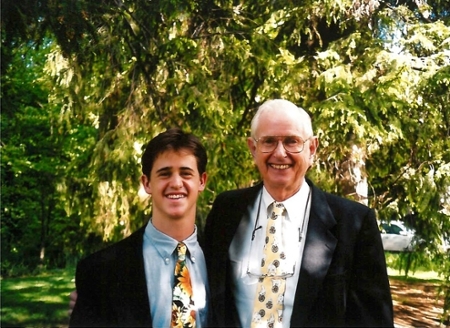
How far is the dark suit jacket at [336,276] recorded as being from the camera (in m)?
2.21

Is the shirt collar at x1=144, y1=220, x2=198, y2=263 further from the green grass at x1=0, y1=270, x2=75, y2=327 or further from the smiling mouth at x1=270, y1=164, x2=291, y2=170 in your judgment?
the green grass at x1=0, y1=270, x2=75, y2=327

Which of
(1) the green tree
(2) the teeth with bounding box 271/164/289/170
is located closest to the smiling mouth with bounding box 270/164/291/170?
(2) the teeth with bounding box 271/164/289/170

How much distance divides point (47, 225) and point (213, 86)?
823 cm

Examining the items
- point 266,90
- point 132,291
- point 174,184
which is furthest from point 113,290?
point 266,90

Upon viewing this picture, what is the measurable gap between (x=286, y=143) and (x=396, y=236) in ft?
18.2

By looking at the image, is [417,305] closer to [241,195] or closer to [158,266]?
[241,195]

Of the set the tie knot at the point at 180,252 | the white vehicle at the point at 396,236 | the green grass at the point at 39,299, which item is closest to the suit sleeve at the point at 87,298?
the tie knot at the point at 180,252

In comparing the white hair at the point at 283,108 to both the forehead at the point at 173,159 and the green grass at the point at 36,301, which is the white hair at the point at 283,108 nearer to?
the forehead at the point at 173,159

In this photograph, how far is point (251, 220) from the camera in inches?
97.6

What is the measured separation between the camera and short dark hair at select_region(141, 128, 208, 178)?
2.14m

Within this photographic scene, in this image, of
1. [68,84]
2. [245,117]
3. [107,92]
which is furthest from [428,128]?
[68,84]

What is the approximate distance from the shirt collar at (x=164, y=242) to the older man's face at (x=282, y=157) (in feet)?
1.48

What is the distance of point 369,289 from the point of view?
2201 mm

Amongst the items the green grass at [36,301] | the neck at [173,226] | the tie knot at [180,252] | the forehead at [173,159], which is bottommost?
the green grass at [36,301]
